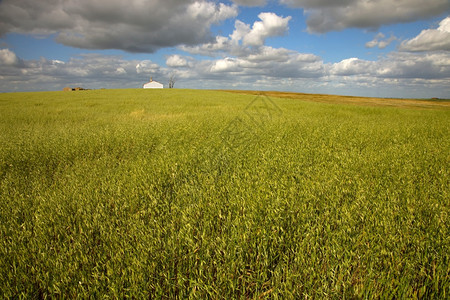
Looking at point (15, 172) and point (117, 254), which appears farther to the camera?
point (15, 172)

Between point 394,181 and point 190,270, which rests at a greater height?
point 394,181

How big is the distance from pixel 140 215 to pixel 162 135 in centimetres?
360

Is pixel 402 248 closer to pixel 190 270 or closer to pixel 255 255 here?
pixel 255 255

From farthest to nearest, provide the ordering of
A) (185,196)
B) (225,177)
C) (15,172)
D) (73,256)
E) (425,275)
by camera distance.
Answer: (15,172), (225,177), (185,196), (73,256), (425,275)

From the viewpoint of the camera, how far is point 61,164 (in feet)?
12.0

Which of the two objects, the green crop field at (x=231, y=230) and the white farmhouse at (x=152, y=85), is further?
the white farmhouse at (x=152, y=85)

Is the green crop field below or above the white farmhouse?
below

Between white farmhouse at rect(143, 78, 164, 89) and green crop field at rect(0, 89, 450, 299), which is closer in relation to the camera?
green crop field at rect(0, 89, 450, 299)

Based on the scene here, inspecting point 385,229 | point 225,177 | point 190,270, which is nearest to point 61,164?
point 225,177

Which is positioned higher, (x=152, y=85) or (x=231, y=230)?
(x=152, y=85)

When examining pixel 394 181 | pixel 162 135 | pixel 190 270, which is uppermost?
pixel 162 135

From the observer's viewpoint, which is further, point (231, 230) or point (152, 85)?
point (152, 85)

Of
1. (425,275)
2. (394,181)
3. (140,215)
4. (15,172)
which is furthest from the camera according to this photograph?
(15,172)

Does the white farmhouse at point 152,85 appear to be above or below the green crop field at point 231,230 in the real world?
above
